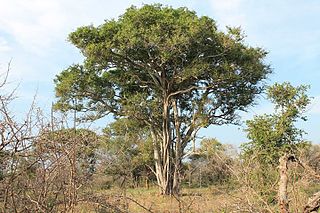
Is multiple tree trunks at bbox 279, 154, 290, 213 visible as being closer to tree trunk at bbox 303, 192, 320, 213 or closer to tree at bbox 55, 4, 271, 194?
tree trunk at bbox 303, 192, 320, 213

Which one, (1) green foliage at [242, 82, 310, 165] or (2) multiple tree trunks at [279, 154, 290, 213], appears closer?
(2) multiple tree trunks at [279, 154, 290, 213]

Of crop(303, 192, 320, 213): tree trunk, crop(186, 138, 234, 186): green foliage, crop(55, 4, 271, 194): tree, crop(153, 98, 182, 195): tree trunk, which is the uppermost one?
crop(55, 4, 271, 194): tree

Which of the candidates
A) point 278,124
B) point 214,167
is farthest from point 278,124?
point 214,167

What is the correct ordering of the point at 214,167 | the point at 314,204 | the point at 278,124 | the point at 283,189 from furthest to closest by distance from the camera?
the point at 278,124 < the point at 214,167 < the point at 283,189 < the point at 314,204

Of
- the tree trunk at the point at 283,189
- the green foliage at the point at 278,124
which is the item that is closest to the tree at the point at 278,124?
the green foliage at the point at 278,124

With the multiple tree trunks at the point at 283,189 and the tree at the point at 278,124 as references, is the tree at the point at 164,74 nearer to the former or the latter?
the tree at the point at 278,124

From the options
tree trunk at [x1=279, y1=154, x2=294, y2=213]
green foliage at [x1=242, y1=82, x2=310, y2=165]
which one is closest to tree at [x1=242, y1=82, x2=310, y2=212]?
green foliage at [x1=242, y1=82, x2=310, y2=165]

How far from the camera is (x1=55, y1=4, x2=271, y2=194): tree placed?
1841 centimetres

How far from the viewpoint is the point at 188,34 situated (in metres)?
18.0

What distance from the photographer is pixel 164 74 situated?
20547 mm

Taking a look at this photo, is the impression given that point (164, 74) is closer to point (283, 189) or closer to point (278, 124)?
point (278, 124)

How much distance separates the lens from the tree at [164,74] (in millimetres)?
18406

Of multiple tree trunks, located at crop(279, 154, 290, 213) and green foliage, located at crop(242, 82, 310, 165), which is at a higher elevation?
green foliage, located at crop(242, 82, 310, 165)

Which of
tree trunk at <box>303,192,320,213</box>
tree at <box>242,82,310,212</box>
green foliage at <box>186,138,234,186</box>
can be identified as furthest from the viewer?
tree at <box>242,82,310,212</box>
